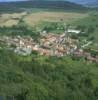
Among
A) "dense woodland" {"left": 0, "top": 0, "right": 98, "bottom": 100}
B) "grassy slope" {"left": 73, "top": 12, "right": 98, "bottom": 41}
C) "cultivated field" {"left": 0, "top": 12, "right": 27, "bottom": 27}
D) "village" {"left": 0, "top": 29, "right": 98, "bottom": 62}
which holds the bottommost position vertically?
"cultivated field" {"left": 0, "top": 12, "right": 27, "bottom": 27}

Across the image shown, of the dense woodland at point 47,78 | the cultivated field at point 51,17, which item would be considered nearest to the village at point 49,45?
the dense woodland at point 47,78

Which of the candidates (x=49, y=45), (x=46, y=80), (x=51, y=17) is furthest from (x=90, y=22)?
(x=46, y=80)

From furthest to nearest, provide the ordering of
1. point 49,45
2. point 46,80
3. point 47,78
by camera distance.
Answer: point 49,45 → point 47,78 → point 46,80

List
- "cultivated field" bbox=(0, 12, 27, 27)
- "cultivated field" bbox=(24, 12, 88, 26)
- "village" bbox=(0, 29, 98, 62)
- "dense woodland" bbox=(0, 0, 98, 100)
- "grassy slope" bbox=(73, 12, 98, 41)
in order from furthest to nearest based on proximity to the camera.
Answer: "cultivated field" bbox=(24, 12, 88, 26) → "cultivated field" bbox=(0, 12, 27, 27) → "grassy slope" bbox=(73, 12, 98, 41) → "village" bbox=(0, 29, 98, 62) → "dense woodland" bbox=(0, 0, 98, 100)

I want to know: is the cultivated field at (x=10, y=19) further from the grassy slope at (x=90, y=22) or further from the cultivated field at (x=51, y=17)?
the grassy slope at (x=90, y=22)

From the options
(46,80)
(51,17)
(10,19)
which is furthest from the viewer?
(51,17)

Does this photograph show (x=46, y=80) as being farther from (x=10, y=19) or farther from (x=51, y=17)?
(x=51, y=17)

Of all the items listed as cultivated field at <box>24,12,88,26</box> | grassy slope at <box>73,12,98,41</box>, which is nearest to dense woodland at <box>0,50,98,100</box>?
grassy slope at <box>73,12,98,41</box>

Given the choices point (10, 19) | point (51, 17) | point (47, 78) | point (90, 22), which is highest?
point (47, 78)

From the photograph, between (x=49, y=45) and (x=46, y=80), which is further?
(x=49, y=45)

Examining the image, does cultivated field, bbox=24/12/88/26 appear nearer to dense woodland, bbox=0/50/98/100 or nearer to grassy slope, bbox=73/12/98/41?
grassy slope, bbox=73/12/98/41
